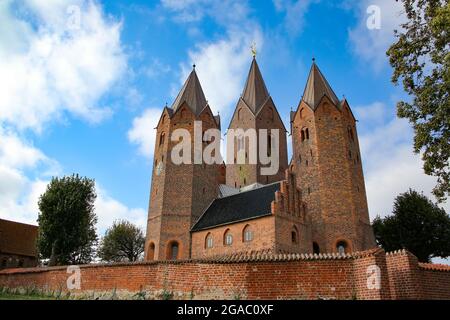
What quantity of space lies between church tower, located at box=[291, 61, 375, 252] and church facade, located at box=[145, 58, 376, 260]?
8 cm

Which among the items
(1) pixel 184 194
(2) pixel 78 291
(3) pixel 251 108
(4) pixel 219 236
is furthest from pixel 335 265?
(3) pixel 251 108

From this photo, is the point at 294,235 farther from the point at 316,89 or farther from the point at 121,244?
the point at 121,244

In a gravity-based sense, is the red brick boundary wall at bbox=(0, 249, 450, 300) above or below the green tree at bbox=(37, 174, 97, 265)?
below

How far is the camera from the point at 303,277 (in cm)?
1312

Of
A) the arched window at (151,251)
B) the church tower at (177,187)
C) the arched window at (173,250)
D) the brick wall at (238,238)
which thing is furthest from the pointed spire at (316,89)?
the arched window at (151,251)

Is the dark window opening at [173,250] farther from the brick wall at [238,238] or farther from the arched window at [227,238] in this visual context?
the arched window at [227,238]

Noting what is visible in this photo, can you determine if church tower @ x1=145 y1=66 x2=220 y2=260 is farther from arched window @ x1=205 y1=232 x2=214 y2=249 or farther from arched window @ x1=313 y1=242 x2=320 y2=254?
arched window @ x1=313 y1=242 x2=320 y2=254

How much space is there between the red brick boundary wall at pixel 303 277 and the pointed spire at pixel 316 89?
2443 cm

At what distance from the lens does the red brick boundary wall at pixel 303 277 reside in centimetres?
1254

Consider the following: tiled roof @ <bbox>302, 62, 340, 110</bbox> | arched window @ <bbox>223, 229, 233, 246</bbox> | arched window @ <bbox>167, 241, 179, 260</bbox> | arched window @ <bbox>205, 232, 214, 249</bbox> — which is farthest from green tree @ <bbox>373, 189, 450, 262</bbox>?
arched window @ <bbox>167, 241, 179, 260</bbox>

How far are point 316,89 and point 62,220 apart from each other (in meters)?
26.3

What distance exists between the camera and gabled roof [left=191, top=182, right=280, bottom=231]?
94.0 ft

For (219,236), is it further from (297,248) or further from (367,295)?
(367,295)
